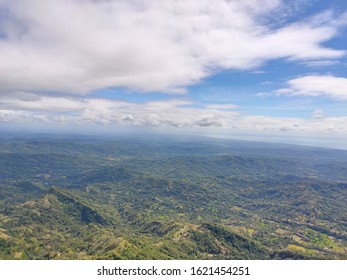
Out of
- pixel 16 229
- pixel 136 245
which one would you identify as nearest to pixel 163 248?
pixel 136 245

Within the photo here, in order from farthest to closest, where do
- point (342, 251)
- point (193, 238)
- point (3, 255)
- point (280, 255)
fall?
point (342, 251), point (193, 238), point (280, 255), point (3, 255)

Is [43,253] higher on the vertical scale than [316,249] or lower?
higher

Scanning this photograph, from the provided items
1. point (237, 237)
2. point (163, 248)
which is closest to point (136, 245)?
point (163, 248)
